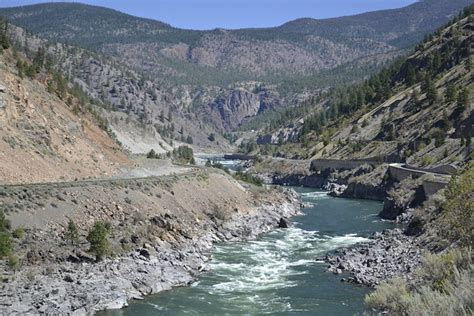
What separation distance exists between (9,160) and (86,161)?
1426cm

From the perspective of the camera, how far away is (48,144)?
6200cm

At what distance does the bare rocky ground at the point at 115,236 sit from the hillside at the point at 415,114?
129 feet

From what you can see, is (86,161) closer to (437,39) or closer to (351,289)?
(351,289)

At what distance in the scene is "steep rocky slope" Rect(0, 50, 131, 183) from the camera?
54.7 meters

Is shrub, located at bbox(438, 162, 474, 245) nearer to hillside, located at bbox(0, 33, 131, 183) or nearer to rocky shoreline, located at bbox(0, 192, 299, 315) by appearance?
rocky shoreline, located at bbox(0, 192, 299, 315)

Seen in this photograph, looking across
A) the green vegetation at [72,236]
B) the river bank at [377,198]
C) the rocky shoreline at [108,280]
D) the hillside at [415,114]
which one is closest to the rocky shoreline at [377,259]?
the river bank at [377,198]

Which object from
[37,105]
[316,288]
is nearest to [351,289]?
[316,288]

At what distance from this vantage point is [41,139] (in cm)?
6169

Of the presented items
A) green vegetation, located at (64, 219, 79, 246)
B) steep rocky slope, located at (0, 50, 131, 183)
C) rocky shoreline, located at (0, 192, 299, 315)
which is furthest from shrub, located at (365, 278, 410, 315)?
steep rocky slope, located at (0, 50, 131, 183)

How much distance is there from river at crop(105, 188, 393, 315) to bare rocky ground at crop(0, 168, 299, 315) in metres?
1.57

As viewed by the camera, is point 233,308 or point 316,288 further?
point 316,288

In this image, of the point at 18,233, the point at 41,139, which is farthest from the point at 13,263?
the point at 41,139

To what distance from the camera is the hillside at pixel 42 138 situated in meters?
54.8

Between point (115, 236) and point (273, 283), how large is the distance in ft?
40.7
